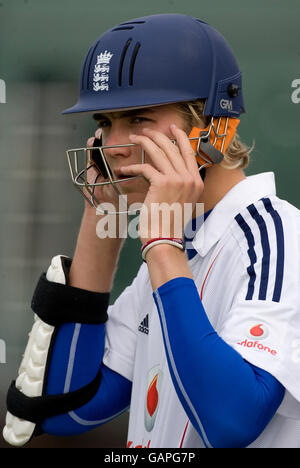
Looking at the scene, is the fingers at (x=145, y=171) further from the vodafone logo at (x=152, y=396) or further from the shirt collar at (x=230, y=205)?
the vodafone logo at (x=152, y=396)

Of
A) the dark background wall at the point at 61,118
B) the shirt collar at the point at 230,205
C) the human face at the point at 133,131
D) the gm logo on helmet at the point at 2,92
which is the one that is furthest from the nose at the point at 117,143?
the gm logo on helmet at the point at 2,92

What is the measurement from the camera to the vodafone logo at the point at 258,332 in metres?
1.78

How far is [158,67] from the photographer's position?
2.20 meters

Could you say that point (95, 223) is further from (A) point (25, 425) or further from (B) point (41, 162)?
→ (B) point (41, 162)

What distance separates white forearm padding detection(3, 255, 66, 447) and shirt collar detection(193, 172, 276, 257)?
55 cm

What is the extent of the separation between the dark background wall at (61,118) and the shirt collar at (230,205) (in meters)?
1.94

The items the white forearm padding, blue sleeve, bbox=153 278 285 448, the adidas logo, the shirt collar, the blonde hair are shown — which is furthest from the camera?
the white forearm padding

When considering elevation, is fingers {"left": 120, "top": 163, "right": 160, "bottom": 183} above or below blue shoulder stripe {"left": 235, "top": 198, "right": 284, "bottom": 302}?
above

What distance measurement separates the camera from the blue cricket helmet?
2.19 meters

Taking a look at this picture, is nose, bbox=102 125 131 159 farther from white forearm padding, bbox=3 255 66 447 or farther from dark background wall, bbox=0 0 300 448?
dark background wall, bbox=0 0 300 448

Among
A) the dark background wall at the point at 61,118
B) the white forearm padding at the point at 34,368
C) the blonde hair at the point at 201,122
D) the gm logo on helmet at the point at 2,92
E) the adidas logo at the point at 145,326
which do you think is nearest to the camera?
the blonde hair at the point at 201,122

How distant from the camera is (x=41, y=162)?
433cm

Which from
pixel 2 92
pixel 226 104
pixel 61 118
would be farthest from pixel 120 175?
pixel 2 92

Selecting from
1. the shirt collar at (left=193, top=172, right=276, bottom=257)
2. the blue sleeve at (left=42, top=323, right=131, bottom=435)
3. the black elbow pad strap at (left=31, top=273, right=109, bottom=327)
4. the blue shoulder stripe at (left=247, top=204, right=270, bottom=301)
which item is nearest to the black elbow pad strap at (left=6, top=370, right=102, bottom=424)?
the blue sleeve at (left=42, top=323, right=131, bottom=435)
